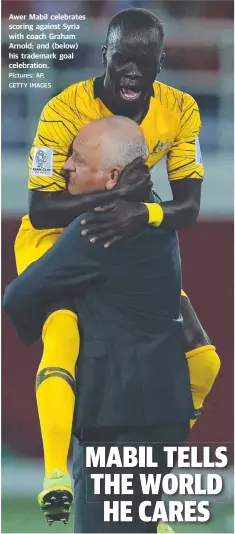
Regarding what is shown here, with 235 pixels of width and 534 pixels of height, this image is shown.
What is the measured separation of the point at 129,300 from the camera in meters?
4.36

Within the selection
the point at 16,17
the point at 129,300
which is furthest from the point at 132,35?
the point at 129,300

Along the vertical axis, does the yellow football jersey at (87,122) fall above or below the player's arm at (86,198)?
above

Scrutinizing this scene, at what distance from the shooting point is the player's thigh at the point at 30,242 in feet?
14.4

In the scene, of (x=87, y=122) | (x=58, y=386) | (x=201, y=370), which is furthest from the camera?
(x=201, y=370)

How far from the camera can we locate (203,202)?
454 cm

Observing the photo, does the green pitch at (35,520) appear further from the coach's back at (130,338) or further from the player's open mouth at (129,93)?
the player's open mouth at (129,93)

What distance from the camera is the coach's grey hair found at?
14.2ft

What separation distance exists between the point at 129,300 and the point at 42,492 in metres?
0.60

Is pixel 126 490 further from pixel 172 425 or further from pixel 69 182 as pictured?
pixel 69 182

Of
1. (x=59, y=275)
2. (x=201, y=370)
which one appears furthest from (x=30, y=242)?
(x=201, y=370)

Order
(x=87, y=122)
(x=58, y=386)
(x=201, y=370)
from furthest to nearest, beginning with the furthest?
1. (x=201, y=370)
2. (x=87, y=122)
3. (x=58, y=386)

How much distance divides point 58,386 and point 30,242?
459 millimetres

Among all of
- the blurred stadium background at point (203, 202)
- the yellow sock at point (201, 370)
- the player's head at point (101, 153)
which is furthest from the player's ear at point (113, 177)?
the yellow sock at point (201, 370)

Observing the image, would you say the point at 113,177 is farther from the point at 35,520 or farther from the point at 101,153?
the point at 35,520
